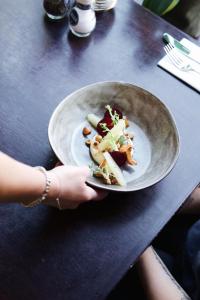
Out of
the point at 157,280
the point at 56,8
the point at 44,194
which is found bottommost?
the point at 157,280

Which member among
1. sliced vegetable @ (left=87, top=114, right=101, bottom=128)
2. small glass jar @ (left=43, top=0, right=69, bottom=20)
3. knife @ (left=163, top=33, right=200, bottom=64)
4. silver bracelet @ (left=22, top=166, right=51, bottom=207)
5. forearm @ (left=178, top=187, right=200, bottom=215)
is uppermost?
knife @ (left=163, top=33, right=200, bottom=64)

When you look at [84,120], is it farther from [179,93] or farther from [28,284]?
[28,284]

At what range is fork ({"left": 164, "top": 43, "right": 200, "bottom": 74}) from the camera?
91cm

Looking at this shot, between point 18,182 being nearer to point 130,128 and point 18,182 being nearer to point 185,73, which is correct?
point 130,128

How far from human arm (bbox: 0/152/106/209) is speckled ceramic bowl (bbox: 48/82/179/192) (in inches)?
1.0

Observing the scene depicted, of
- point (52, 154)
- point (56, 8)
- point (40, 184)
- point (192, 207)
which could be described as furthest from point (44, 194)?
point (56, 8)

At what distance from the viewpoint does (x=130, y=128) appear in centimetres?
80

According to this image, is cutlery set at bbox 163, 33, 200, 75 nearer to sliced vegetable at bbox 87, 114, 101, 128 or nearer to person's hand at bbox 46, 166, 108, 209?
sliced vegetable at bbox 87, 114, 101, 128

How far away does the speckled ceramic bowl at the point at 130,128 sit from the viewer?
2.31 feet

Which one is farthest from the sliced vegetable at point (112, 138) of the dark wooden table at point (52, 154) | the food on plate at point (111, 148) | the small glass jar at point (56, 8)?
the small glass jar at point (56, 8)

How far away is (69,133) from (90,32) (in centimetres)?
36

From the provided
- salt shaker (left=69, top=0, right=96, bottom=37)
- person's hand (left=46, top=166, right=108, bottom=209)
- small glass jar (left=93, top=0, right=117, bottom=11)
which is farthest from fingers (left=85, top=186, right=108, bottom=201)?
small glass jar (left=93, top=0, right=117, bottom=11)

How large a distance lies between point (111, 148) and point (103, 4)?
0.51 m

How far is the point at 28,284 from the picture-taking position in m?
0.58
